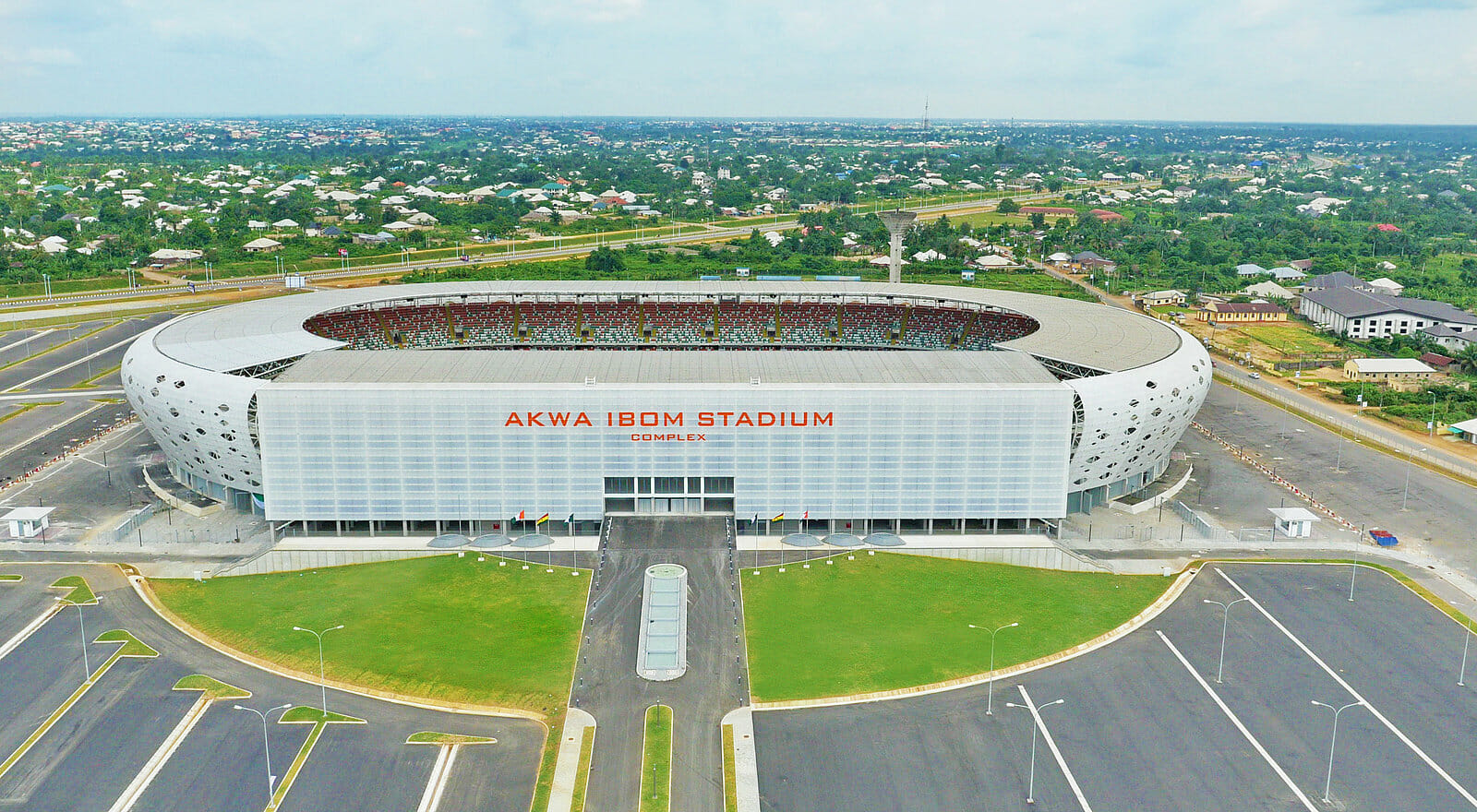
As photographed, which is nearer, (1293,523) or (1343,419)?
(1293,523)

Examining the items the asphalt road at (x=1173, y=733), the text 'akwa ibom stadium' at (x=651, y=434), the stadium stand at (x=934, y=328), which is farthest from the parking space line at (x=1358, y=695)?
the stadium stand at (x=934, y=328)

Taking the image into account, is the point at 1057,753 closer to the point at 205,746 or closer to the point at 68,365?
the point at 205,746

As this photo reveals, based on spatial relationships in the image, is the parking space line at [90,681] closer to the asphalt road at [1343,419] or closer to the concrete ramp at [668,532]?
the concrete ramp at [668,532]

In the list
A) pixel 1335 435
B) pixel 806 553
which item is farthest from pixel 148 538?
pixel 1335 435

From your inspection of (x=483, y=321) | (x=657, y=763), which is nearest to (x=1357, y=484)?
(x=657, y=763)

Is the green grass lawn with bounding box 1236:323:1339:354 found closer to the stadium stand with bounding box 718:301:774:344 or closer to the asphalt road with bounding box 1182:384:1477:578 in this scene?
the asphalt road with bounding box 1182:384:1477:578

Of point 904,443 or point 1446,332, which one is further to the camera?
point 1446,332

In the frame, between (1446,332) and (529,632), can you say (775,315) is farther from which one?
(1446,332)

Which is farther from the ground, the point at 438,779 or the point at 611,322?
the point at 611,322
